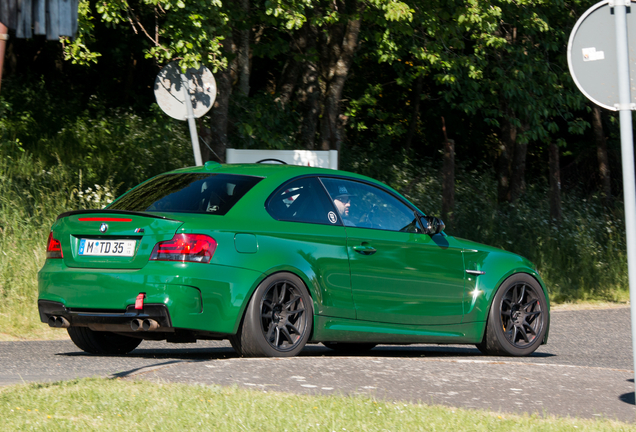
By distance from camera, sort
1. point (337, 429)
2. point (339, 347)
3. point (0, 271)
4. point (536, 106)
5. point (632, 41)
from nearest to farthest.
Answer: point (337, 429) → point (632, 41) → point (339, 347) → point (0, 271) → point (536, 106)

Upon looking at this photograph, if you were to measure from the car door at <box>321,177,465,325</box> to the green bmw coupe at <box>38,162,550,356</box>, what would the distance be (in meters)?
0.01

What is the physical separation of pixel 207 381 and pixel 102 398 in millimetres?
821

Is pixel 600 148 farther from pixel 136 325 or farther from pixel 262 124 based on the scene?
pixel 136 325

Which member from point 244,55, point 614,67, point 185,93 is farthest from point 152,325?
point 244,55

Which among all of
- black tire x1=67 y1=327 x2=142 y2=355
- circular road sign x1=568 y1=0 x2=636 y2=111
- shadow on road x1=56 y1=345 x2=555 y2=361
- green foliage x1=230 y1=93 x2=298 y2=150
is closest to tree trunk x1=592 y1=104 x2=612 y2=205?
green foliage x1=230 y1=93 x2=298 y2=150

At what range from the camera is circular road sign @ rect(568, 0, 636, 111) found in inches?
232

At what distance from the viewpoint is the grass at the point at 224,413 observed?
480cm

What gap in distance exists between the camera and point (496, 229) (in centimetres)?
1748

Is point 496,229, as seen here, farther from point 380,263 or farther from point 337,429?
point 337,429

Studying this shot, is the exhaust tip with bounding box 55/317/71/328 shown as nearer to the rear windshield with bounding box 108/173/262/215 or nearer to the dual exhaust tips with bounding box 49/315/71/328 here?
the dual exhaust tips with bounding box 49/315/71/328

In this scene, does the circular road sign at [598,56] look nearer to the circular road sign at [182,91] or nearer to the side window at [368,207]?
the side window at [368,207]

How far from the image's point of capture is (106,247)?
698 cm

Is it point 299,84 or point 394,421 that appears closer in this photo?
point 394,421

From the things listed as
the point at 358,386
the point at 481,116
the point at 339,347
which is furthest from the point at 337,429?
the point at 481,116
